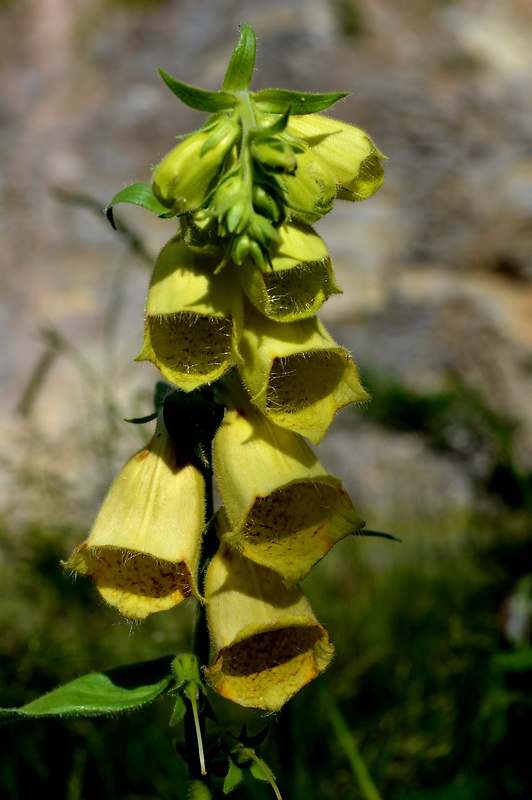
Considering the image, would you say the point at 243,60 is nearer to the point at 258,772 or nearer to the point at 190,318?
the point at 190,318

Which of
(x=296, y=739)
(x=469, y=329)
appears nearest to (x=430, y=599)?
(x=296, y=739)

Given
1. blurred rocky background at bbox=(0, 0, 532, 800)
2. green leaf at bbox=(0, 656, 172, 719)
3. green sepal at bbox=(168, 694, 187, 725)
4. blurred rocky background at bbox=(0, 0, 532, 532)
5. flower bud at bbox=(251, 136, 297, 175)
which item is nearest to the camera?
flower bud at bbox=(251, 136, 297, 175)

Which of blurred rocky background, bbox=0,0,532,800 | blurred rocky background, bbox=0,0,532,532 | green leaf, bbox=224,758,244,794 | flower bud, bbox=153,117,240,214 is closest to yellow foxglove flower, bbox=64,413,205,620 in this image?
Result: green leaf, bbox=224,758,244,794

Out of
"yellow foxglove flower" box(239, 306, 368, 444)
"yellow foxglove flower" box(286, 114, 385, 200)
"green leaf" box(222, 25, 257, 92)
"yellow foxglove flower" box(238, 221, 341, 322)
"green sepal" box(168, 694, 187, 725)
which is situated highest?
"green leaf" box(222, 25, 257, 92)

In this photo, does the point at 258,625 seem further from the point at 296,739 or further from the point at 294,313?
the point at 296,739

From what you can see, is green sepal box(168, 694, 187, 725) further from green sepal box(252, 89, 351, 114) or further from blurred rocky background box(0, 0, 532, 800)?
blurred rocky background box(0, 0, 532, 800)

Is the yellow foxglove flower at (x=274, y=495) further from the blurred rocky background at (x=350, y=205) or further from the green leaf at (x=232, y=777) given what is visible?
the blurred rocky background at (x=350, y=205)

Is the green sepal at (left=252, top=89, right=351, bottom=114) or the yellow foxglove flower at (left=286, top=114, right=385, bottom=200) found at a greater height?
the green sepal at (left=252, top=89, right=351, bottom=114)

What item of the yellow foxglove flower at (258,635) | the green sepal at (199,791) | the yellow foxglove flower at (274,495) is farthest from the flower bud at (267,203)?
the green sepal at (199,791)
